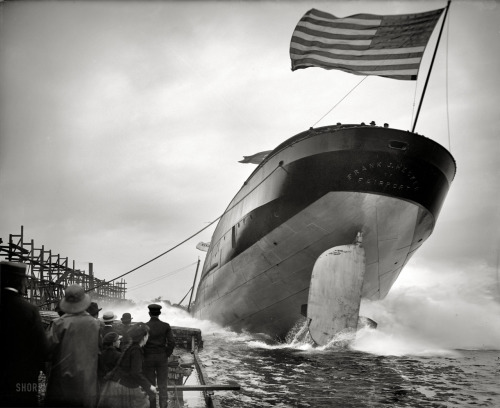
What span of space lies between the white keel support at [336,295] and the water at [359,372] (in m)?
0.52

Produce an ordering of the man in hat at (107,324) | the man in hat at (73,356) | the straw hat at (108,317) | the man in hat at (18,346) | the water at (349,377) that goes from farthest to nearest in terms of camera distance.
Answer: the water at (349,377), the straw hat at (108,317), the man in hat at (107,324), the man in hat at (73,356), the man in hat at (18,346)

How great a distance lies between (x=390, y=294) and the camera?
16.1 m

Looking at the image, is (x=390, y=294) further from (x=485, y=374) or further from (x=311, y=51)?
(x=311, y=51)

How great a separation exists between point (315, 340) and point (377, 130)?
5.79 m

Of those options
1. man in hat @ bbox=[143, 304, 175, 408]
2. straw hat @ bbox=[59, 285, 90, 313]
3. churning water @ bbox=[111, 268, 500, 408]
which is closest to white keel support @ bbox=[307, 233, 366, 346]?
churning water @ bbox=[111, 268, 500, 408]

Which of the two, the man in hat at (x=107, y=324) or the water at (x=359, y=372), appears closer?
the man in hat at (x=107, y=324)

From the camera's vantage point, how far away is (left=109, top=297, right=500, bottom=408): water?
6.35 metres

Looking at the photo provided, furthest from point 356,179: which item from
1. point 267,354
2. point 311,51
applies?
point 267,354

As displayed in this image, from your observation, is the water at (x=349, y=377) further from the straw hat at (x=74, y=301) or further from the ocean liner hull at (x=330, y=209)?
the straw hat at (x=74, y=301)

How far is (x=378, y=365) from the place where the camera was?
9344 mm

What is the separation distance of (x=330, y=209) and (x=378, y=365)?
4.21 metres

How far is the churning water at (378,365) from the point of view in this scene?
6.45 metres

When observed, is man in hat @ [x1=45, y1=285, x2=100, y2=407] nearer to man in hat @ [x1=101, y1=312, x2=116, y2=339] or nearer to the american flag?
man in hat @ [x1=101, y1=312, x2=116, y2=339]

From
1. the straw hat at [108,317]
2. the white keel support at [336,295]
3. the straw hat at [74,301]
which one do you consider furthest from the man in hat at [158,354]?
the white keel support at [336,295]
